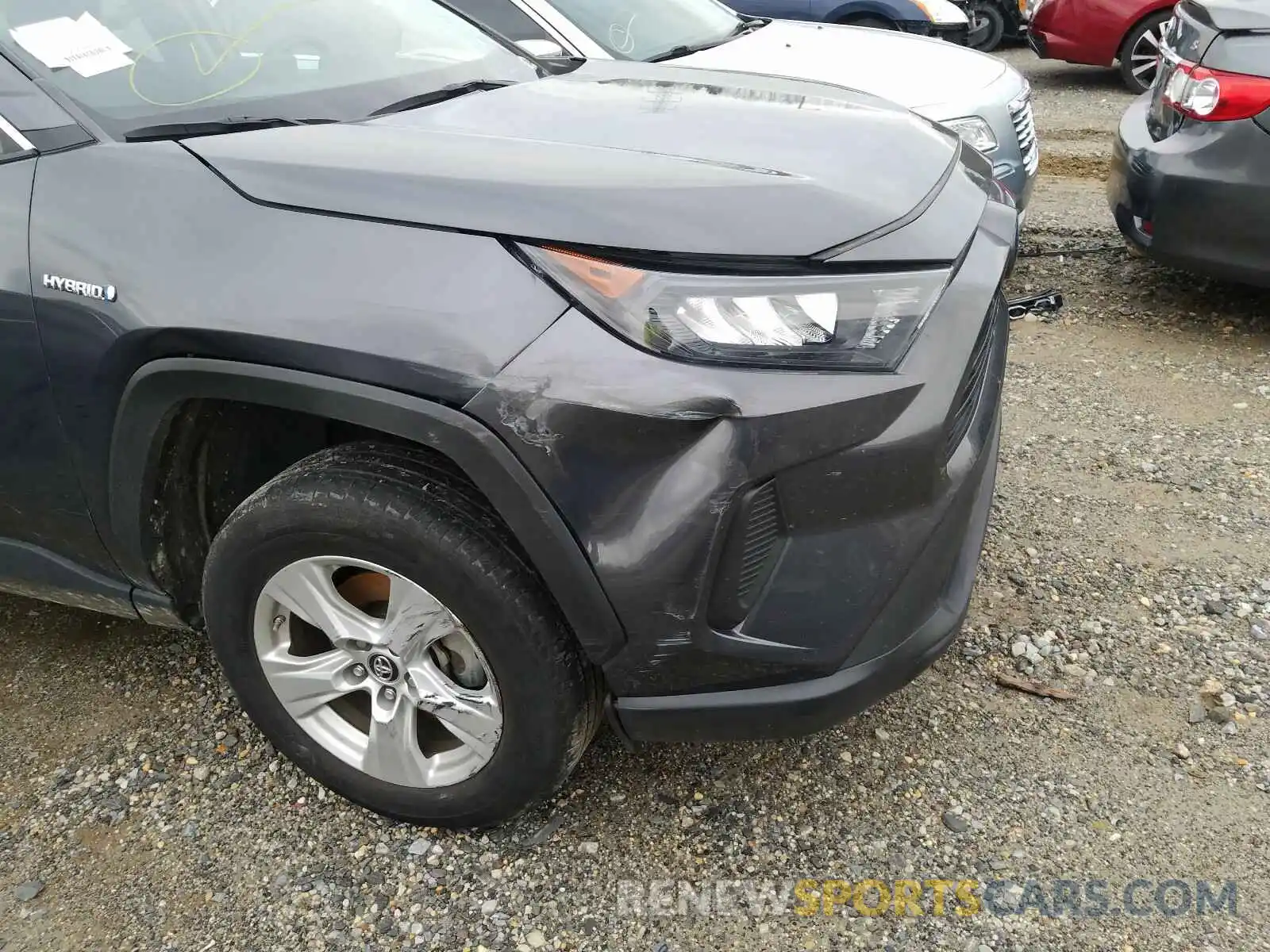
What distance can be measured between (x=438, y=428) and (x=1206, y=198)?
336cm

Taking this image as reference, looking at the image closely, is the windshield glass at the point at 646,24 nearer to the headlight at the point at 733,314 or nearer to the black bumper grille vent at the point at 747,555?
the headlight at the point at 733,314

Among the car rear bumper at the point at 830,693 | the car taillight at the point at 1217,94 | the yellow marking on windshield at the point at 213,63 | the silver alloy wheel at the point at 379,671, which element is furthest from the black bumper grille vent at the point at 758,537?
the car taillight at the point at 1217,94

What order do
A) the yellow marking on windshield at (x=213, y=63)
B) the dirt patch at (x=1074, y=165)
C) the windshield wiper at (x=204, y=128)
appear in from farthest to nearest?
1. the dirt patch at (x=1074, y=165)
2. the yellow marking on windshield at (x=213, y=63)
3. the windshield wiper at (x=204, y=128)

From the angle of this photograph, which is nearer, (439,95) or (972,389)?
(972,389)

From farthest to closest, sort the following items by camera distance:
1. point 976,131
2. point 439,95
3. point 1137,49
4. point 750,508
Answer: point 1137,49, point 976,131, point 439,95, point 750,508

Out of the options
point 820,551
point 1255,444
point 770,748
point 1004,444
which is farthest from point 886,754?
point 1255,444

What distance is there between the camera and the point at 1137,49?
330 inches

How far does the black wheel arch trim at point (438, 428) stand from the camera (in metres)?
1.58

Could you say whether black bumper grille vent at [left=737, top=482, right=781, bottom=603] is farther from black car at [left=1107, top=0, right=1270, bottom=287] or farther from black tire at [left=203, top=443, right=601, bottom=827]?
black car at [left=1107, top=0, right=1270, bottom=287]

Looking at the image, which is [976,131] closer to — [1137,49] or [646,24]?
Answer: [646,24]

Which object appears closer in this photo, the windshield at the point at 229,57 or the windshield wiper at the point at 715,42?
the windshield at the point at 229,57

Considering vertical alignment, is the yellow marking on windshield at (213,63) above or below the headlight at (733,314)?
above

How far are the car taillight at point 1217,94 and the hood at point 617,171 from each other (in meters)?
2.10

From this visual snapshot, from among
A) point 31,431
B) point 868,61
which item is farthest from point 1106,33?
point 31,431
